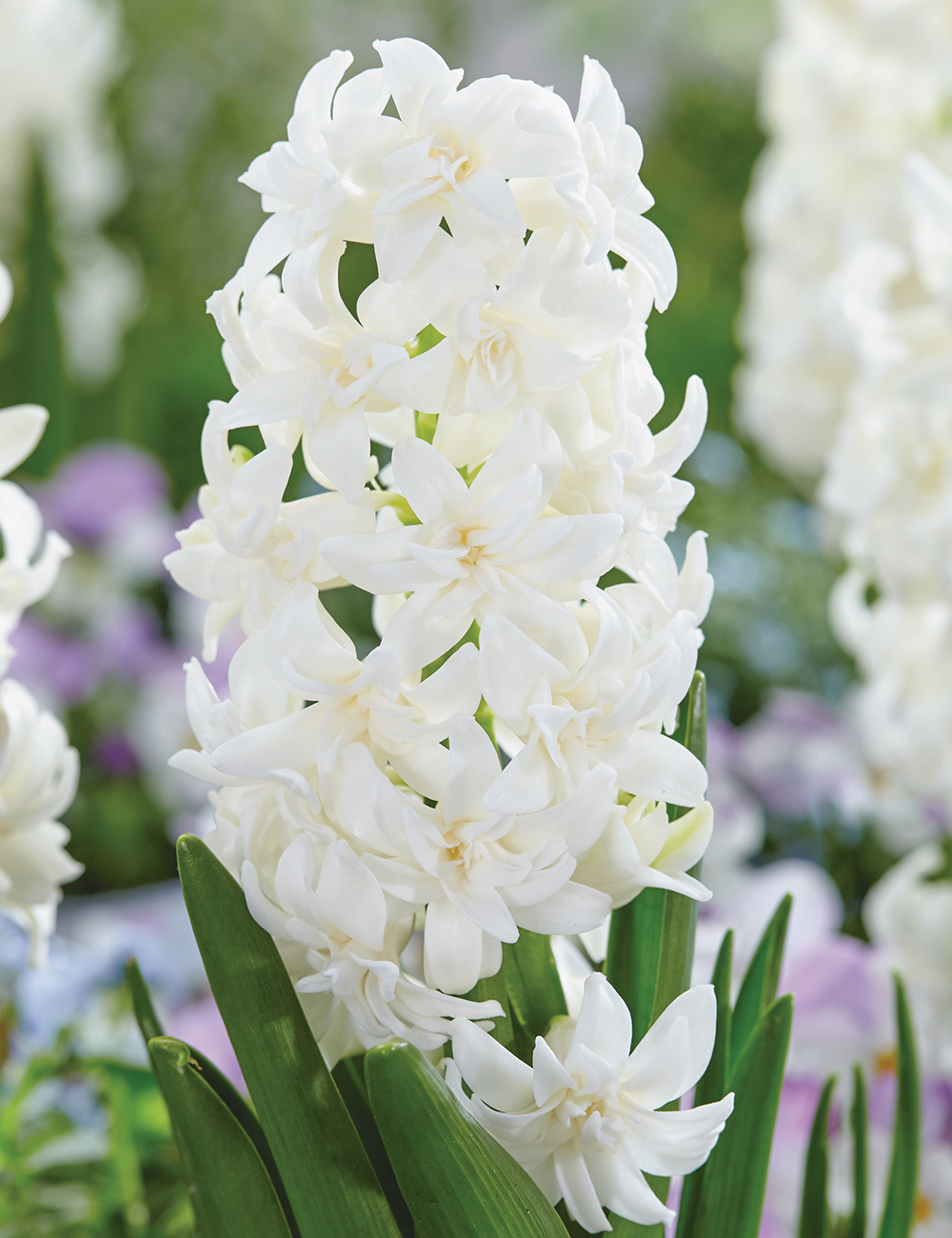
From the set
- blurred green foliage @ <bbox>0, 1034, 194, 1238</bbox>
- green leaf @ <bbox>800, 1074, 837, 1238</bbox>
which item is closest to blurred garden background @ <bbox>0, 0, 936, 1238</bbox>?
blurred green foliage @ <bbox>0, 1034, 194, 1238</bbox>

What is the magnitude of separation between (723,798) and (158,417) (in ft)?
3.17

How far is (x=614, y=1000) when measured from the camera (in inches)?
12.0

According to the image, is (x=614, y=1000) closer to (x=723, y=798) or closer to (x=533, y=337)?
(x=533, y=337)

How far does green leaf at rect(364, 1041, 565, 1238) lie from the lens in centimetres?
29

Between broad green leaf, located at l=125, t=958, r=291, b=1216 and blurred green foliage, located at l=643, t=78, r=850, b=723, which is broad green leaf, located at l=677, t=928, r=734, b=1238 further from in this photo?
blurred green foliage, located at l=643, t=78, r=850, b=723

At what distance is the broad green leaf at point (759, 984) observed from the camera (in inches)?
16.2

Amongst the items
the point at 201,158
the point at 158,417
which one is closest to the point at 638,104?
the point at 201,158

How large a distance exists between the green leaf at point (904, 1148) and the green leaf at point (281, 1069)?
0.22 meters

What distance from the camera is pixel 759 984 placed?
0.42 metres

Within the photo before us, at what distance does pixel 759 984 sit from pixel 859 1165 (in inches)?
4.1

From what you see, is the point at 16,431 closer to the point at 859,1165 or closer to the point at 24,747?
the point at 24,747

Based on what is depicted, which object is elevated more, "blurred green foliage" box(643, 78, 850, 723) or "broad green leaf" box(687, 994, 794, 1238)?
"broad green leaf" box(687, 994, 794, 1238)

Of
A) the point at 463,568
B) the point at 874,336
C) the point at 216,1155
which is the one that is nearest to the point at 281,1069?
the point at 216,1155

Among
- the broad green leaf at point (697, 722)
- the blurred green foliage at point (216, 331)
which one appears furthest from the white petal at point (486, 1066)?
the blurred green foliage at point (216, 331)
